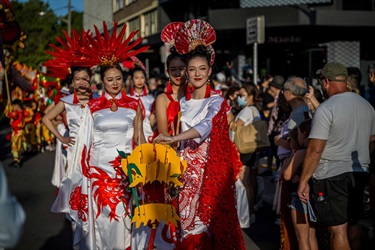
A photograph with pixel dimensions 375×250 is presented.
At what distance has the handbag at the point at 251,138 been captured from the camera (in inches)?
303

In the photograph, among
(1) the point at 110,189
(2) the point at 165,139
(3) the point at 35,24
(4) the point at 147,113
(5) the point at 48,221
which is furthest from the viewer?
(3) the point at 35,24

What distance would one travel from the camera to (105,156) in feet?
19.3

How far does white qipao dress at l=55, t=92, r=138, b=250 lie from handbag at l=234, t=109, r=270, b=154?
212 centimetres

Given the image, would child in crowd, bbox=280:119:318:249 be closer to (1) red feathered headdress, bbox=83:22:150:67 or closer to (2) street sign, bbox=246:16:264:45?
(1) red feathered headdress, bbox=83:22:150:67

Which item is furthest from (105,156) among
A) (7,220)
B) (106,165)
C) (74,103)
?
(7,220)

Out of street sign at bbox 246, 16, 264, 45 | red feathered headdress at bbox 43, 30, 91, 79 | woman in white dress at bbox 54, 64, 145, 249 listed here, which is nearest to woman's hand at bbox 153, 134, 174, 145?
woman in white dress at bbox 54, 64, 145, 249

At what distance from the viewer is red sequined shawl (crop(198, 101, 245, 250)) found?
16.3 feet

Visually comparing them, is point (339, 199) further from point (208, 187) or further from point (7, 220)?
point (7, 220)

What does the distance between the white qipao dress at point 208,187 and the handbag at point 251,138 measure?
2.63 metres

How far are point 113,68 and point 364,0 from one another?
57.2ft

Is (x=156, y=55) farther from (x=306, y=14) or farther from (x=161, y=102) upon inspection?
(x=161, y=102)

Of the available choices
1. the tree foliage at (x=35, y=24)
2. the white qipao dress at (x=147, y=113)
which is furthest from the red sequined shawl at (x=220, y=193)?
the tree foliage at (x=35, y=24)

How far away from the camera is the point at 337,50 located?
2156 cm

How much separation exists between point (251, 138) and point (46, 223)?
3.05 m
